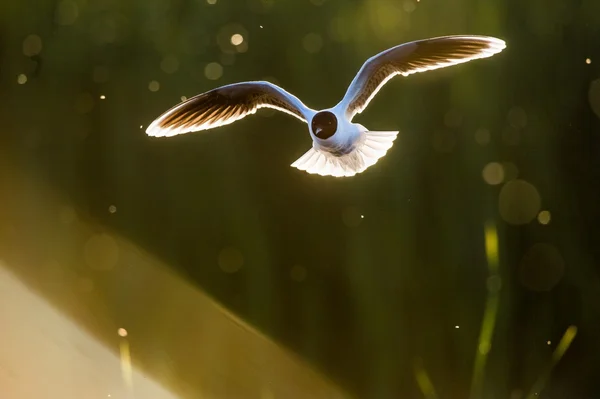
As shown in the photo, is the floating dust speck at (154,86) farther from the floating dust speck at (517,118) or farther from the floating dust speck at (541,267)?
the floating dust speck at (541,267)

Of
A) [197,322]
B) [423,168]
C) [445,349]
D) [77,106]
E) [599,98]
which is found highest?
[77,106]

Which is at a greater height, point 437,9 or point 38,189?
point 437,9

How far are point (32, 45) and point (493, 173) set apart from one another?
118 cm

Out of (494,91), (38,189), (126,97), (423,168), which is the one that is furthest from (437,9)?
(38,189)

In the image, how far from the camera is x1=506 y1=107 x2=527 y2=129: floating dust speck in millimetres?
1165

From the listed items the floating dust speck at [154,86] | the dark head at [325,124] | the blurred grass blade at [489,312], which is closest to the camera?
the dark head at [325,124]

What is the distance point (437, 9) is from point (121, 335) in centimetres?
108

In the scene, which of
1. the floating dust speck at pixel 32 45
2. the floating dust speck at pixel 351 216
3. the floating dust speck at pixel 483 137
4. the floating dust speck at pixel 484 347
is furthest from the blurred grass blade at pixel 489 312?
the floating dust speck at pixel 32 45

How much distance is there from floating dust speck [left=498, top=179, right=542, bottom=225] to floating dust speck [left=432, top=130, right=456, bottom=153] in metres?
0.15

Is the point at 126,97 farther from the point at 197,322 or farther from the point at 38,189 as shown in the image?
the point at 197,322

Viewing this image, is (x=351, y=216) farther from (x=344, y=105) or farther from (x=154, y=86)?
(x=154, y=86)

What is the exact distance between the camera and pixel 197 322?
3.95 feet

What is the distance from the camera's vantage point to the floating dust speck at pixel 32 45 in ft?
4.17

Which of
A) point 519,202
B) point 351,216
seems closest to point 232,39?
point 351,216
